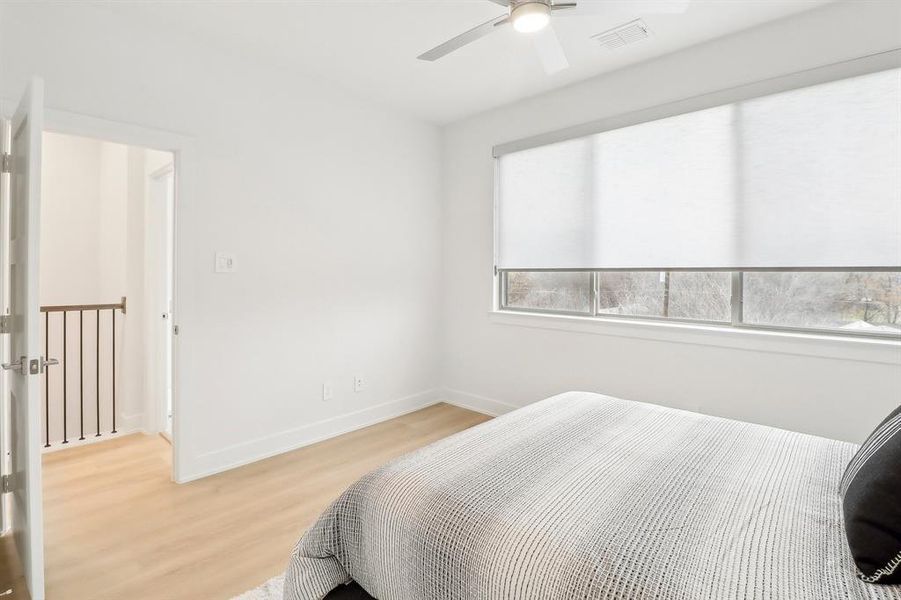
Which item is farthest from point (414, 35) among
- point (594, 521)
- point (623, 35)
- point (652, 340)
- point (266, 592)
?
point (266, 592)

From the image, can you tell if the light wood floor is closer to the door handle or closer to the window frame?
the door handle

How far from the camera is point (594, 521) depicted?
111 centimetres

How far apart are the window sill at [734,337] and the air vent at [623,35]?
174 cm

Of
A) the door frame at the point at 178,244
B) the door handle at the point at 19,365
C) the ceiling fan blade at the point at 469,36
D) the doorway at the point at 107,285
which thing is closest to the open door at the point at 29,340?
the door handle at the point at 19,365

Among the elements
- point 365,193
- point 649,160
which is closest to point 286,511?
point 365,193

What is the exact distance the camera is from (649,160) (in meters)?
2.98

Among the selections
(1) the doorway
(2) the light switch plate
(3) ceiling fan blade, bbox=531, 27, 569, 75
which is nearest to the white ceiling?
(3) ceiling fan blade, bbox=531, 27, 569, 75

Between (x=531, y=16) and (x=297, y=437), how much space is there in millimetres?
2933

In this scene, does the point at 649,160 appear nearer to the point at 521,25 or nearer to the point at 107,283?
the point at 521,25

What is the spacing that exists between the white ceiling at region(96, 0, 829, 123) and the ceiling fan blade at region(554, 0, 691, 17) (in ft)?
0.04

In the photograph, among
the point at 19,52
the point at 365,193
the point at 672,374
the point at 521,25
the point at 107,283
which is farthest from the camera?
the point at 107,283

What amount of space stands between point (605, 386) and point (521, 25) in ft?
7.68

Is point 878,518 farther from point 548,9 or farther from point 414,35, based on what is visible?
point 414,35

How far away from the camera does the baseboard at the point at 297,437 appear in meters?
2.80
